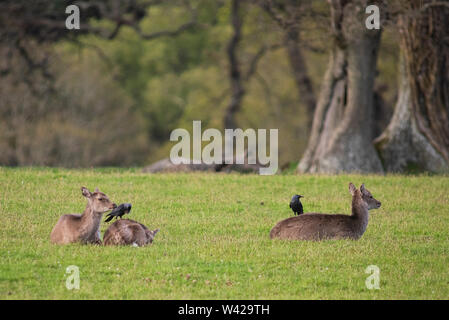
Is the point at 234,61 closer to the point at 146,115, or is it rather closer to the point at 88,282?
the point at 146,115

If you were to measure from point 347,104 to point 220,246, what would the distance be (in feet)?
42.8

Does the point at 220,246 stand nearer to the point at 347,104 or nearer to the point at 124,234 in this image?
the point at 124,234

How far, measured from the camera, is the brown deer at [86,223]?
1177 centimetres

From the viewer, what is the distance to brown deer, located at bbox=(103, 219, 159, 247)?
38.9ft

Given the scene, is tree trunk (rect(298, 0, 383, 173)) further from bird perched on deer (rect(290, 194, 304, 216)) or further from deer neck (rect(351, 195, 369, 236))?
deer neck (rect(351, 195, 369, 236))

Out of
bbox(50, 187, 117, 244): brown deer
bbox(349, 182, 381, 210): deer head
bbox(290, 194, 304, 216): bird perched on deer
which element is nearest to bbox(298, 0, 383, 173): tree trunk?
bbox(290, 194, 304, 216): bird perched on deer

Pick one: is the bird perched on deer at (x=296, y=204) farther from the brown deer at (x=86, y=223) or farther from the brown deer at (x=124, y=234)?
the brown deer at (x=86, y=223)

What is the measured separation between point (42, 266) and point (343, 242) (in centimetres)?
478

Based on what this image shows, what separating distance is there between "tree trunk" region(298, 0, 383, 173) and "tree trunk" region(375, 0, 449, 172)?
847 mm

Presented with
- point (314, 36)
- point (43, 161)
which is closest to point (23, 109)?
point (43, 161)

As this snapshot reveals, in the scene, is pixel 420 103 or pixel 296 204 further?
pixel 420 103

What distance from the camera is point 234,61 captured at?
1668 inches

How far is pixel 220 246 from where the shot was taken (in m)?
12.1

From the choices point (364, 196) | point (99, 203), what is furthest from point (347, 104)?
point (99, 203)
